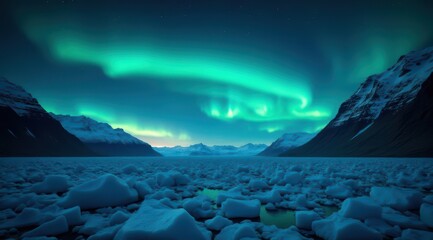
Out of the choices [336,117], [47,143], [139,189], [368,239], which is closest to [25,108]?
[47,143]

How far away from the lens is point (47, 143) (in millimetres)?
97250

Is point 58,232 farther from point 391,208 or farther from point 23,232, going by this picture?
point 391,208

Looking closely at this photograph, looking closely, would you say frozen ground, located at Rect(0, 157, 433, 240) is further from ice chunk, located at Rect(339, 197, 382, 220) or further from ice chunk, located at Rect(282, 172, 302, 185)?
ice chunk, located at Rect(282, 172, 302, 185)

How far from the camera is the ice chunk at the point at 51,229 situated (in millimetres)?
4117

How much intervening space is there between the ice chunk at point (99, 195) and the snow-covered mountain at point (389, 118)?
221 ft

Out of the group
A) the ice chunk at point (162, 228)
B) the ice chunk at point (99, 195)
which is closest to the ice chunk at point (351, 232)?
the ice chunk at point (162, 228)

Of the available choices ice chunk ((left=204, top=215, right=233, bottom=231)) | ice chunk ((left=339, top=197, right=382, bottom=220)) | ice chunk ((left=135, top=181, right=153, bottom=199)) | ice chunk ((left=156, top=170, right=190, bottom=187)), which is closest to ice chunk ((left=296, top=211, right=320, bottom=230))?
ice chunk ((left=339, top=197, right=382, bottom=220))

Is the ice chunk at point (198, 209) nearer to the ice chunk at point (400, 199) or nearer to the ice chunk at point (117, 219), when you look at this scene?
the ice chunk at point (117, 219)

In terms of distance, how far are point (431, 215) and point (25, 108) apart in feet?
481

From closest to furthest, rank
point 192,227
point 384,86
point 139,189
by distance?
1. point 192,227
2. point 139,189
3. point 384,86

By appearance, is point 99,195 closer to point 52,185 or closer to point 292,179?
point 52,185

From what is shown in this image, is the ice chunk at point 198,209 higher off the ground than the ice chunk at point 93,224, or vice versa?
the ice chunk at point 198,209

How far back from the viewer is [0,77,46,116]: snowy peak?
104m

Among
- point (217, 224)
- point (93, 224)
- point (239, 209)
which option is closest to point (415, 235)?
point (239, 209)
